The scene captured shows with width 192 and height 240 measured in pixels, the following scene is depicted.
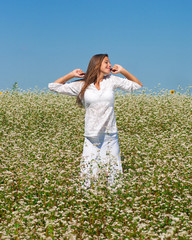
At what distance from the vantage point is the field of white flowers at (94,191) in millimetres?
4832

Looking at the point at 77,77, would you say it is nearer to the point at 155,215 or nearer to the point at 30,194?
the point at 30,194

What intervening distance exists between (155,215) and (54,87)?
117 inches

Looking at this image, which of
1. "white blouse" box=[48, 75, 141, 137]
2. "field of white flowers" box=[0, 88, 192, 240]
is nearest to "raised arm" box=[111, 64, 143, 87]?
"white blouse" box=[48, 75, 141, 137]

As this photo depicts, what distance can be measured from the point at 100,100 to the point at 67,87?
2.38 feet

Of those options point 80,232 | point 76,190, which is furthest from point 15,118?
point 80,232

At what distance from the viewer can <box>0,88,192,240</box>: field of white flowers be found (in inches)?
190

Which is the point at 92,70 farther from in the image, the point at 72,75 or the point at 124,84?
the point at 124,84

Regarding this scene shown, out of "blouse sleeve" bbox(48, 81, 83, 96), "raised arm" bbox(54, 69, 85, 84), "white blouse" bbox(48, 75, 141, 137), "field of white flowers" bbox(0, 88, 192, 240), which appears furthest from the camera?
"blouse sleeve" bbox(48, 81, 83, 96)

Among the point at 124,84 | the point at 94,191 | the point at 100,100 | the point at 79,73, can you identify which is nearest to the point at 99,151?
the point at 100,100

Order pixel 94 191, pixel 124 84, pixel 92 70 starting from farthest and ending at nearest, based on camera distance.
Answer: pixel 124 84 → pixel 92 70 → pixel 94 191

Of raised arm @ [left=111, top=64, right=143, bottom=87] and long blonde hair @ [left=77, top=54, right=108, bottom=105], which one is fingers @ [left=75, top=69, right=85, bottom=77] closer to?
long blonde hair @ [left=77, top=54, right=108, bottom=105]

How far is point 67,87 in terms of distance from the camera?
6785mm

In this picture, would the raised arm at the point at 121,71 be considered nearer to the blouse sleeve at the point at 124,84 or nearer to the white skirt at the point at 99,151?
the blouse sleeve at the point at 124,84

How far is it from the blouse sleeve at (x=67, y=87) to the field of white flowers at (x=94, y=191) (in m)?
1.28
